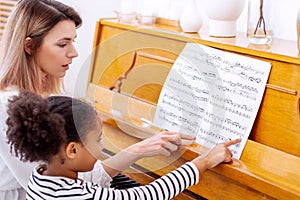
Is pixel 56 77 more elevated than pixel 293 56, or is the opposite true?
pixel 293 56

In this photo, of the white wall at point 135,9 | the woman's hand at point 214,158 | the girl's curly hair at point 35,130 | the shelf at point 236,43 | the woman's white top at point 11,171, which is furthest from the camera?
the white wall at point 135,9

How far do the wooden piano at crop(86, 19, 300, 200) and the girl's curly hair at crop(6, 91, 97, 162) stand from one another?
35cm

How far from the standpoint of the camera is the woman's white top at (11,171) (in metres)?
1.59

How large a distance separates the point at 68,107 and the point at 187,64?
500mm

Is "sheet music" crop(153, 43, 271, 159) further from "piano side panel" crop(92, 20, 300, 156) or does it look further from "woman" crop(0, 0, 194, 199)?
"woman" crop(0, 0, 194, 199)

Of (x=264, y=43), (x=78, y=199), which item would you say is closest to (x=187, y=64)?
(x=264, y=43)

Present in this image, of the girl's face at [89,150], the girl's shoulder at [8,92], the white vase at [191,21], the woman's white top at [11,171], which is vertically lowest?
the woman's white top at [11,171]

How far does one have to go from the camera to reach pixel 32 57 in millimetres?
1792

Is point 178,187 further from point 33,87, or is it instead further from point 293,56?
point 33,87

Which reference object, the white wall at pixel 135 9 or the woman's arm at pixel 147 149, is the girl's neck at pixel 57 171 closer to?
the woman's arm at pixel 147 149

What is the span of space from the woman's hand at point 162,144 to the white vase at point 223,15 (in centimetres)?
42

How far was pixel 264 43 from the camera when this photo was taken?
5.29 feet

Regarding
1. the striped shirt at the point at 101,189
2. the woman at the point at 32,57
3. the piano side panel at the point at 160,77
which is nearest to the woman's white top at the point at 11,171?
the woman at the point at 32,57

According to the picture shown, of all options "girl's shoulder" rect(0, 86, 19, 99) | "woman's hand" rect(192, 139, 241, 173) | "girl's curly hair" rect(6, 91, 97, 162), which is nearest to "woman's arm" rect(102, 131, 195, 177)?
"woman's hand" rect(192, 139, 241, 173)
